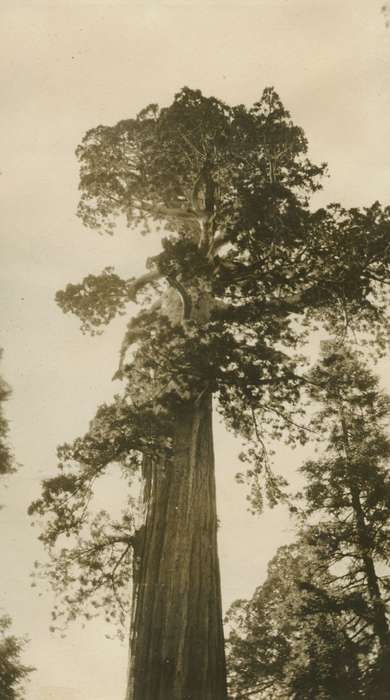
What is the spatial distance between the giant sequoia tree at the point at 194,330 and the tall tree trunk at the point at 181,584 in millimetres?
16

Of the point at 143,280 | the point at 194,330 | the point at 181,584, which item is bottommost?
the point at 181,584

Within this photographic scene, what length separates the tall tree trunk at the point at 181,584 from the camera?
19.1ft

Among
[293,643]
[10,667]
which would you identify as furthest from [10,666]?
[293,643]

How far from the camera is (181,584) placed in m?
6.41

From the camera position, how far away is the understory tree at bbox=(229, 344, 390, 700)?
9.00 m

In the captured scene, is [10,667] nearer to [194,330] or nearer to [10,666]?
[10,666]

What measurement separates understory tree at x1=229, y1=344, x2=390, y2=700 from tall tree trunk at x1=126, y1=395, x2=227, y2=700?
2.50 meters

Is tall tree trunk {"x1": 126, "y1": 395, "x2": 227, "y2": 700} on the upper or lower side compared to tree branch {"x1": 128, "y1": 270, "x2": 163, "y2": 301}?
lower

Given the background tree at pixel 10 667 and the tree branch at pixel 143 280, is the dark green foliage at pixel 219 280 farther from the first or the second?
the background tree at pixel 10 667

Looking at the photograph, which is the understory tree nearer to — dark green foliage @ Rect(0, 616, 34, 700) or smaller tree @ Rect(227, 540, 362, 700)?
smaller tree @ Rect(227, 540, 362, 700)

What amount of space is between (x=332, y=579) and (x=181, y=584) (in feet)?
18.1

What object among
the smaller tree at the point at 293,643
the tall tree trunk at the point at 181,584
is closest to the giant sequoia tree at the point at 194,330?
the tall tree trunk at the point at 181,584

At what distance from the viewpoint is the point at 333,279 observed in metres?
8.59

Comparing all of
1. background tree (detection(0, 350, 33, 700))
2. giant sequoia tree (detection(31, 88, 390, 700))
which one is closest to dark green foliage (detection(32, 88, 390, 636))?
giant sequoia tree (detection(31, 88, 390, 700))
